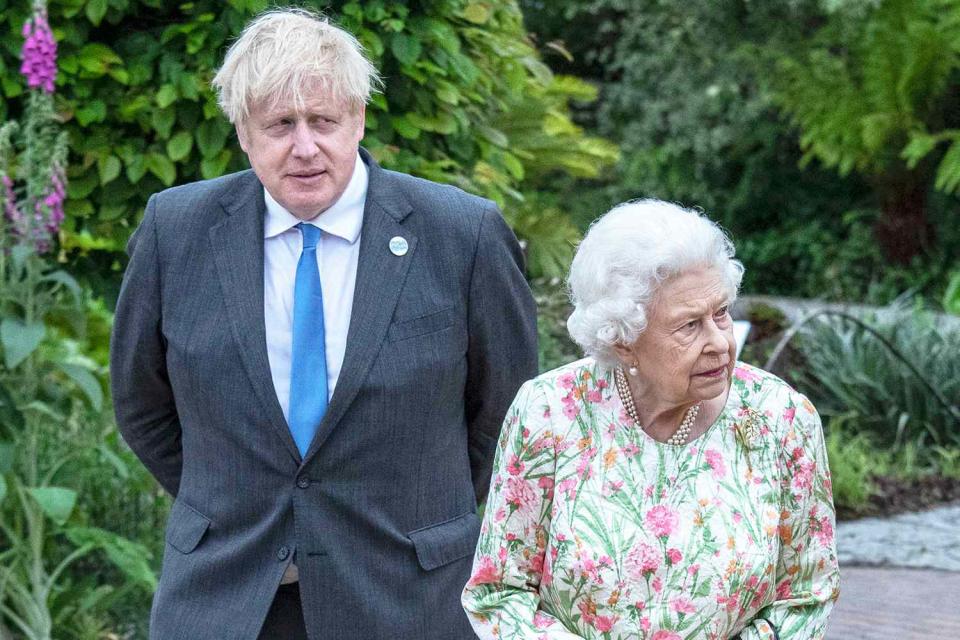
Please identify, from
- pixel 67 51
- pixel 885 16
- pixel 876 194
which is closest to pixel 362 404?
pixel 67 51

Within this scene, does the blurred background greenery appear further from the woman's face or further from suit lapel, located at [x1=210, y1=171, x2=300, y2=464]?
the woman's face

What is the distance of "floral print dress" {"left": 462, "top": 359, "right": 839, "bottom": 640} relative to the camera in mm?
2451

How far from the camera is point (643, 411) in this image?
8.44 feet

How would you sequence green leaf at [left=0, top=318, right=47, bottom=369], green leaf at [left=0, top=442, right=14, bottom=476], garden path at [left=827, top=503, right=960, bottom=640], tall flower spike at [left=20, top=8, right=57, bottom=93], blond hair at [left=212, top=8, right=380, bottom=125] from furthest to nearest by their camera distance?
1. garden path at [left=827, top=503, right=960, bottom=640]
2. green leaf at [left=0, top=442, right=14, bottom=476]
3. green leaf at [left=0, top=318, right=47, bottom=369]
4. tall flower spike at [left=20, top=8, right=57, bottom=93]
5. blond hair at [left=212, top=8, right=380, bottom=125]

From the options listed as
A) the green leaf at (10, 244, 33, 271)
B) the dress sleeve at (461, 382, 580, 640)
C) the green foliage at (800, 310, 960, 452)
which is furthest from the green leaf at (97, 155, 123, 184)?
the green foliage at (800, 310, 960, 452)

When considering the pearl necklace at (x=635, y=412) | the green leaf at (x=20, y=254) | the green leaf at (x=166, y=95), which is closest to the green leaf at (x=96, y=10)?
the green leaf at (x=166, y=95)

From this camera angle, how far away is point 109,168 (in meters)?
4.38

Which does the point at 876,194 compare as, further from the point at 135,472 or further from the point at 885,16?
the point at 135,472

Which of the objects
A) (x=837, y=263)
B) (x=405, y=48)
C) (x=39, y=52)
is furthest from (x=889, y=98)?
(x=39, y=52)

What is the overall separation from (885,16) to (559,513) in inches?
522

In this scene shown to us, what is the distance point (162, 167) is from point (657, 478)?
2.34 metres

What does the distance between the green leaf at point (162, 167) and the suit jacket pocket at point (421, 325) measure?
1648 millimetres

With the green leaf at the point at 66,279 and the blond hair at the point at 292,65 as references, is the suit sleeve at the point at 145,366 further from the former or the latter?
the green leaf at the point at 66,279

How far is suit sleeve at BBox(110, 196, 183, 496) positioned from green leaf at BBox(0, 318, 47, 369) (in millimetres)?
1209
